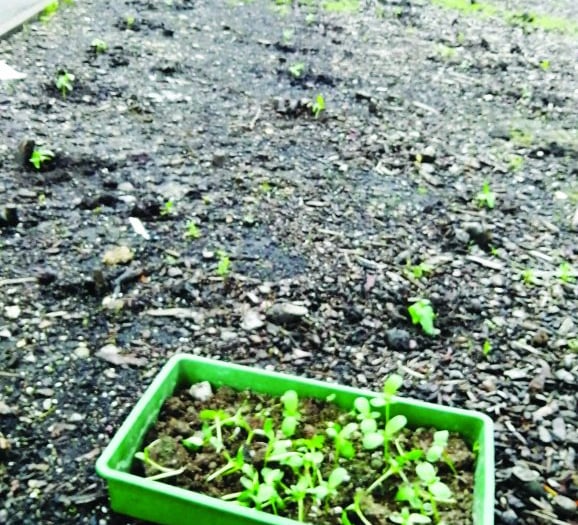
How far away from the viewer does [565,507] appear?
5.75ft

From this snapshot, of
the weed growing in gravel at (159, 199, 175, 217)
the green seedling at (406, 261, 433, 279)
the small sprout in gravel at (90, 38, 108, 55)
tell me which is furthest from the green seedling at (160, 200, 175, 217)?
the small sprout in gravel at (90, 38, 108, 55)

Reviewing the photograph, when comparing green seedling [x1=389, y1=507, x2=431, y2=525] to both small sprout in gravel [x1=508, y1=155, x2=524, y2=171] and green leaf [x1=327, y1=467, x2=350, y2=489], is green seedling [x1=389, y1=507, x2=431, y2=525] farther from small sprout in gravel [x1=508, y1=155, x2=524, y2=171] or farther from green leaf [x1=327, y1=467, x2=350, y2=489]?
small sprout in gravel [x1=508, y1=155, x2=524, y2=171]

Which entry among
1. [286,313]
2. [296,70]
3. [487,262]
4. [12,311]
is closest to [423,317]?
[286,313]

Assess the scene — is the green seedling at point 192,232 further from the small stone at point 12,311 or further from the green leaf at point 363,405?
the green leaf at point 363,405

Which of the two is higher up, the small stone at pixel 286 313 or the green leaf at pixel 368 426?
the green leaf at pixel 368 426

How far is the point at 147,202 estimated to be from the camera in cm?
285

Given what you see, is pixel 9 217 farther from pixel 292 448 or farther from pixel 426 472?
pixel 426 472

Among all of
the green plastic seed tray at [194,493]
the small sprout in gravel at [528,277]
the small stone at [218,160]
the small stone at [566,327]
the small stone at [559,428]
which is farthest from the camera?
the small stone at [218,160]

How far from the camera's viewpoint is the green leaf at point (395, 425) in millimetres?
1632

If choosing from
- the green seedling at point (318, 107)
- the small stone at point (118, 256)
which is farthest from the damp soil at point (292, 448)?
the green seedling at point (318, 107)

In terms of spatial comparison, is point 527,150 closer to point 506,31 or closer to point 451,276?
point 451,276

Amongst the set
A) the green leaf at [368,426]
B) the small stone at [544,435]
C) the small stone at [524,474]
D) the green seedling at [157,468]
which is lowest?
the small stone at [524,474]

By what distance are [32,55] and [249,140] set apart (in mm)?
1663

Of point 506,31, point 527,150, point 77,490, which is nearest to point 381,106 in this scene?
point 527,150
